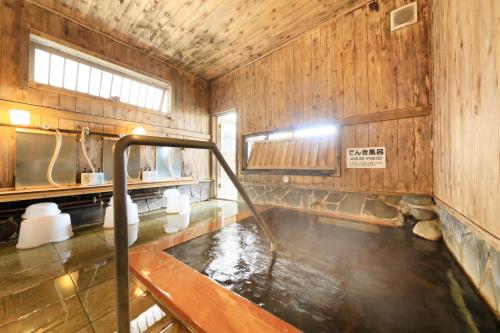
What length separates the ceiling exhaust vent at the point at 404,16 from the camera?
2828 mm

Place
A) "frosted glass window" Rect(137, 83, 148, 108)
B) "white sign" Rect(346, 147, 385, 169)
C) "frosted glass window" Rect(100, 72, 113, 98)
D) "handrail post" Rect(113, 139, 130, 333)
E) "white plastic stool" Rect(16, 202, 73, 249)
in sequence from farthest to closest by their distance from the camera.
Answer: "frosted glass window" Rect(137, 83, 148, 108), "frosted glass window" Rect(100, 72, 113, 98), "white sign" Rect(346, 147, 385, 169), "white plastic stool" Rect(16, 202, 73, 249), "handrail post" Rect(113, 139, 130, 333)

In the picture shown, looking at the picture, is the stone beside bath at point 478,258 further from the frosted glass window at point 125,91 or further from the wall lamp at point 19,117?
the frosted glass window at point 125,91

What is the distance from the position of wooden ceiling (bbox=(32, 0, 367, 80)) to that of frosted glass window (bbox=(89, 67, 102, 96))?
31.0 inches

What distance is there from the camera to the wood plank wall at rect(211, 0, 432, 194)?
9.18 ft

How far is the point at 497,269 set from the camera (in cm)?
119

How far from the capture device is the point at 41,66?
328cm

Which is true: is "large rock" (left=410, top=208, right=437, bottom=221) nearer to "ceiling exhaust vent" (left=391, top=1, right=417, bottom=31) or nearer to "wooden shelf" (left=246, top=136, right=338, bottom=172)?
"wooden shelf" (left=246, top=136, right=338, bottom=172)

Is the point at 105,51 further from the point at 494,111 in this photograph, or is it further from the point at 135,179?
the point at 494,111

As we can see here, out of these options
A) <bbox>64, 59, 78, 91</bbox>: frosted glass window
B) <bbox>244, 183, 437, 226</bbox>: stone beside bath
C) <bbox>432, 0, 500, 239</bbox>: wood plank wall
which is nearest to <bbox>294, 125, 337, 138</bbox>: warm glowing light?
<bbox>244, 183, 437, 226</bbox>: stone beside bath

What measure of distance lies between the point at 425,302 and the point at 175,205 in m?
4.22

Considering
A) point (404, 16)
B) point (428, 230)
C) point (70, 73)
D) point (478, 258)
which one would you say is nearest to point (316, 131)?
point (404, 16)

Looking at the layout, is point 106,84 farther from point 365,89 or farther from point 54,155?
point 365,89

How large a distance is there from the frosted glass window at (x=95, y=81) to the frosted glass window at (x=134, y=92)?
59cm

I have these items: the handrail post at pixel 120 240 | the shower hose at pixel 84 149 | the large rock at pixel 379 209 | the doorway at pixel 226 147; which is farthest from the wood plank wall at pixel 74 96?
the large rock at pixel 379 209
